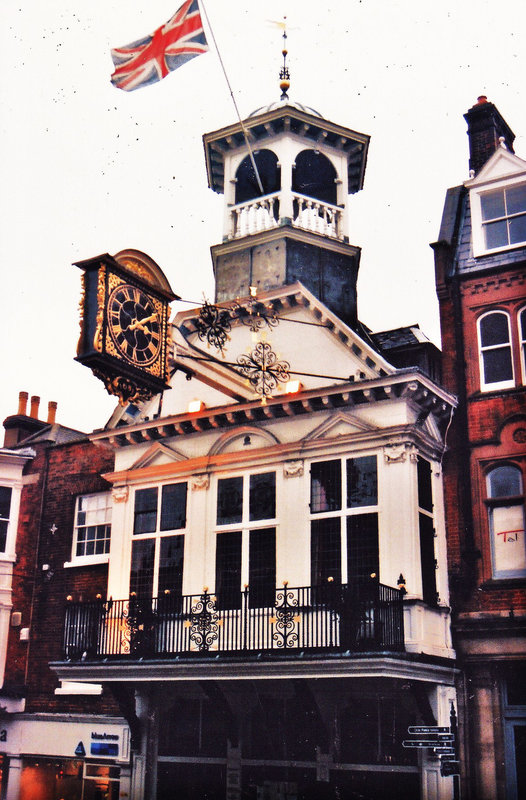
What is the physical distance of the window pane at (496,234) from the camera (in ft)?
65.8

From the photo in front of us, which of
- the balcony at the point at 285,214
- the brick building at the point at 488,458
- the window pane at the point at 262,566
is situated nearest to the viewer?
the brick building at the point at 488,458

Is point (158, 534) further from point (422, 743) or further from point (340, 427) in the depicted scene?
point (422, 743)

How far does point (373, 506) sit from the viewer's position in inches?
717

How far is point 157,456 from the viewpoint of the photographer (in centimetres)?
2138

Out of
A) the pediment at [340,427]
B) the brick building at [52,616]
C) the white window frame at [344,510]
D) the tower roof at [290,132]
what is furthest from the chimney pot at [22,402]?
the white window frame at [344,510]

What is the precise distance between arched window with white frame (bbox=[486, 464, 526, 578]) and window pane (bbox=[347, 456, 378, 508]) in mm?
2193

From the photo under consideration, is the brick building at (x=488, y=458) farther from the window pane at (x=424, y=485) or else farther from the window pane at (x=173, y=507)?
the window pane at (x=173, y=507)

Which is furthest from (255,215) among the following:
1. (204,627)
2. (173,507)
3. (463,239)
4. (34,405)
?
(34,405)

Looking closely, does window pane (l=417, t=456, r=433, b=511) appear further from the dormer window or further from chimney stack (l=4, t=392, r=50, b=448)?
chimney stack (l=4, t=392, r=50, b=448)

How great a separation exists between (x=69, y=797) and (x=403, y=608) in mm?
9745

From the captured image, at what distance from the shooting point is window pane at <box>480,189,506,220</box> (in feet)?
66.6

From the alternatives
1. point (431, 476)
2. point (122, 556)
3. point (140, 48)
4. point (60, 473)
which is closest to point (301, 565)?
point (431, 476)

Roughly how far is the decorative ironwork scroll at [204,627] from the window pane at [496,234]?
9.32 m

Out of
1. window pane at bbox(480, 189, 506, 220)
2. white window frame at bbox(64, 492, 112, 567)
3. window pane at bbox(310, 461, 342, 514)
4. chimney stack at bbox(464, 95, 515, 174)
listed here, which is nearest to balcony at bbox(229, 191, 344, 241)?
chimney stack at bbox(464, 95, 515, 174)
